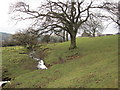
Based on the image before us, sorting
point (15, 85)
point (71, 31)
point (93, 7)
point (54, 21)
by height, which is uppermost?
point (93, 7)

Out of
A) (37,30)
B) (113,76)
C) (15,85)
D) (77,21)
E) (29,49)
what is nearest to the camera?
(113,76)

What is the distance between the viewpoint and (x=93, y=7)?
1040 inches

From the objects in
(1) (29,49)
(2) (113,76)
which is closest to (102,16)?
(2) (113,76)

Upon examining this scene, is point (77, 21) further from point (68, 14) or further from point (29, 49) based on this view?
point (29, 49)

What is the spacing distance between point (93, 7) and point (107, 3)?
2391 mm

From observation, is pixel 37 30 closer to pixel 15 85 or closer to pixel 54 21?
pixel 54 21

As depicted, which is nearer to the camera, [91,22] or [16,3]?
[16,3]

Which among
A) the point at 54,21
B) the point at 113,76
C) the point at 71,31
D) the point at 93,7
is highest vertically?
the point at 93,7

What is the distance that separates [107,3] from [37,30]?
12293 mm

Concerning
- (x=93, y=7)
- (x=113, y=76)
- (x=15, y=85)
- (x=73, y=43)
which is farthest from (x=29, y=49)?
(x=113, y=76)

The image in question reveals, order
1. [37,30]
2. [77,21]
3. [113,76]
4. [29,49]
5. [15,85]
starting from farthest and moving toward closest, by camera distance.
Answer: [29,49]
[77,21]
[37,30]
[15,85]
[113,76]

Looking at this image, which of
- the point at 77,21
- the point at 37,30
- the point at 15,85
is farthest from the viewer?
the point at 77,21

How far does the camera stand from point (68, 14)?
2791 cm

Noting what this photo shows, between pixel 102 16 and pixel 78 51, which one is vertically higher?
pixel 102 16
